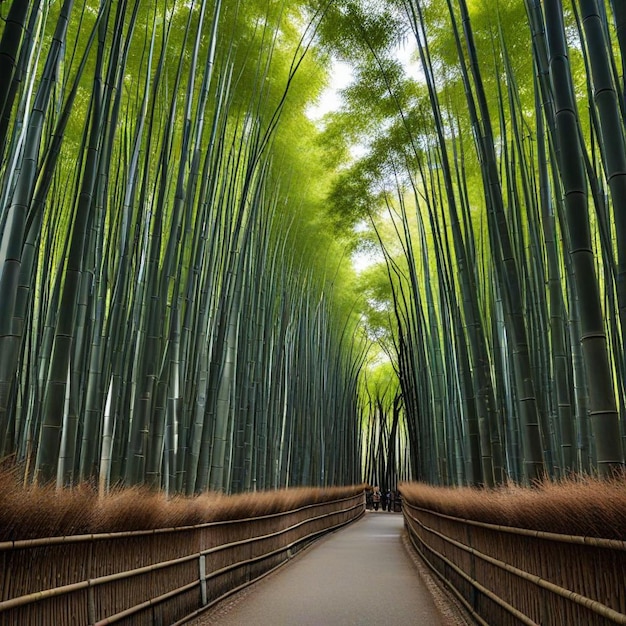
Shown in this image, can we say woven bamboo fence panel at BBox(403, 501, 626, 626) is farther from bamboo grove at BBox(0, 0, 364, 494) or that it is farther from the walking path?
bamboo grove at BBox(0, 0, 364, 494)

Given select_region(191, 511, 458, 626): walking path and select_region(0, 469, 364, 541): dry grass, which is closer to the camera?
select_region(0, 469, 364, 541): dry grass

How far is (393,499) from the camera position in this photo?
20.1m

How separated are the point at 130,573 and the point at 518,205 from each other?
3.04 metres

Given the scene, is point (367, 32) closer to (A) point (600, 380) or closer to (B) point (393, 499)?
(A) point (600, 380)

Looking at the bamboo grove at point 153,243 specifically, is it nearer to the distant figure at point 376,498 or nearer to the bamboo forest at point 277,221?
the bamboo forest at point 277,221

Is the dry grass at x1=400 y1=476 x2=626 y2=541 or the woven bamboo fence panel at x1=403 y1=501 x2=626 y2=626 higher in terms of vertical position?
the dry grass at x1=400 y1=476 x2=626 y2=541

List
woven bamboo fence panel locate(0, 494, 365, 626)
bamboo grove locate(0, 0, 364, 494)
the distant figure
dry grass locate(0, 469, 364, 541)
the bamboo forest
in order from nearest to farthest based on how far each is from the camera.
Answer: dry grass locate(0, 469, 364, 541), woven bamboo fence panel locate(0, 494, 365, 626), the bamboo forest, bamboo grove locate(0, 0, 364, 494), the distant figure

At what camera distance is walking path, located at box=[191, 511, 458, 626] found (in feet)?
11.1

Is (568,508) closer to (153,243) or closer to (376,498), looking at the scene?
(153,243)

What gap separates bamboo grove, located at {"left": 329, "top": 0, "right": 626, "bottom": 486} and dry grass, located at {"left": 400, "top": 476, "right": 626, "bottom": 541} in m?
0.21

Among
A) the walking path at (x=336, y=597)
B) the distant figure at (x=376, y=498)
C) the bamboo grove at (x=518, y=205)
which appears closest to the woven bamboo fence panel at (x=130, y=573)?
the walking path at (x=336, y=597)

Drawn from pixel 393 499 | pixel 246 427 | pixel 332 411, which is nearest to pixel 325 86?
pixel 246 427

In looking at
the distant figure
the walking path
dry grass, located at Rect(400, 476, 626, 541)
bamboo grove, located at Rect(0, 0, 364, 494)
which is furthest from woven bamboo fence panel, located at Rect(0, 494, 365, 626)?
the distant figure

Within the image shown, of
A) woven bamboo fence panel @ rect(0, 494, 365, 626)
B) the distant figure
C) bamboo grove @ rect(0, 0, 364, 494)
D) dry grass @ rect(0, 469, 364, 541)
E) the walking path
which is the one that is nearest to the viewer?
dry grass @ rect(0, 469, 364, 541)
